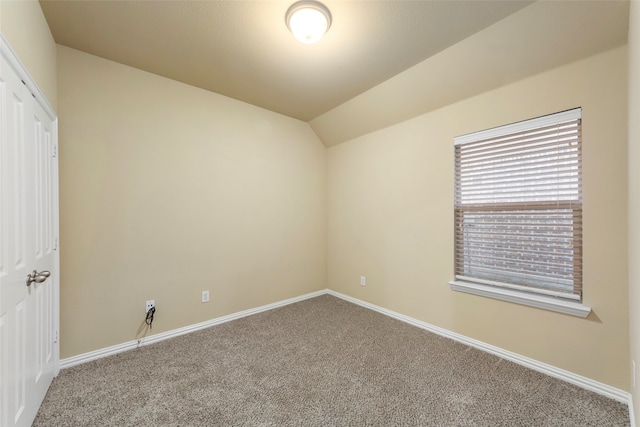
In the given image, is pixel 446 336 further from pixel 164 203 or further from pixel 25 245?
pixel 25 245

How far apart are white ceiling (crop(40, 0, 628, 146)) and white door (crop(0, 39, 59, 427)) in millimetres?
801

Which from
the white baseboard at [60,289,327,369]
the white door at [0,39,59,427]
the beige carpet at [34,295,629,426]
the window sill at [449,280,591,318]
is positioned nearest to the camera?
the white door at [0,39,59,427]

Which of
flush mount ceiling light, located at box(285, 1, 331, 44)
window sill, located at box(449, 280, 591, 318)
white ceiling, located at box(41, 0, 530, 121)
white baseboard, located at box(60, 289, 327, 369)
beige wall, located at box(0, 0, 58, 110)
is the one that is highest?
white ceiling, located at box(41, 0, 530, 121)

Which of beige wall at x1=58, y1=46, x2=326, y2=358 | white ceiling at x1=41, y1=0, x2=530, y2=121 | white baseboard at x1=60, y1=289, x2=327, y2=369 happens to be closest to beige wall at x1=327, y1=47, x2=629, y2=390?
white ceiling at x1=41, y1=0, x2=530, y2=121

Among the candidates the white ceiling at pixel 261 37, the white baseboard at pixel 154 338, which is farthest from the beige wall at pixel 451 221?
the white baseboard at pixel 154 338

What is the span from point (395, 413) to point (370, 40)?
2.64 m

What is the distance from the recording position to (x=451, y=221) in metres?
2.57

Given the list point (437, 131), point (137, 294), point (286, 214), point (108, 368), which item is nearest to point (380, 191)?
point (437, 131)

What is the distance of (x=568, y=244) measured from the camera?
1927mm

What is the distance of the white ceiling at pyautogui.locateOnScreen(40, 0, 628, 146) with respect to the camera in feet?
5.54

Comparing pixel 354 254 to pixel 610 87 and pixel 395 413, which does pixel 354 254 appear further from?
pixel 610 87

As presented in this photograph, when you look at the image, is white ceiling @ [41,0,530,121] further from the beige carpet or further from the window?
the beige carpet

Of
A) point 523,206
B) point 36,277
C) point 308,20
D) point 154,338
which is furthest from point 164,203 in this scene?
point 523,206

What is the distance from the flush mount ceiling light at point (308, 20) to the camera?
166 centimetres
